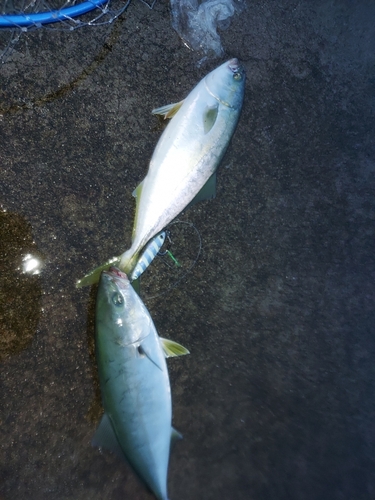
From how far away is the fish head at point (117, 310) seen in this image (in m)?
1.95

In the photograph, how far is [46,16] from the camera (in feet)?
7.02

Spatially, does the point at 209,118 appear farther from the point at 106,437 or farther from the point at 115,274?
the point at 106,437

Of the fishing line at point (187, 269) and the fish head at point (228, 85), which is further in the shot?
the fishing line at point (187, 269)

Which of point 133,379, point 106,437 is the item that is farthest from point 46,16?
point 106,437

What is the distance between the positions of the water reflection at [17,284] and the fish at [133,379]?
1.86ft

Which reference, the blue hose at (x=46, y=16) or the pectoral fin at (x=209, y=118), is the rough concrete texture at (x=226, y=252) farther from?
the pectoral fin at (x=209, y=118)

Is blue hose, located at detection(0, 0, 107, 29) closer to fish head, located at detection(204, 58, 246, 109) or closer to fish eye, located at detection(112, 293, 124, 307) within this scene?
fish head, located at detection(204, 58, 246, 109)

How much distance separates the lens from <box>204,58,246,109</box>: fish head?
6.53 ft

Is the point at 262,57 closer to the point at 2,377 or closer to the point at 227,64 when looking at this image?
the point at 227,64

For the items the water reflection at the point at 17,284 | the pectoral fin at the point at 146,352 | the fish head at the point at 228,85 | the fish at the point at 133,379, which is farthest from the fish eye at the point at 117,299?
the fish head at the point at 228,85

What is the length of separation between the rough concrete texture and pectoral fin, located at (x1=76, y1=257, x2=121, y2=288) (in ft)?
0.64

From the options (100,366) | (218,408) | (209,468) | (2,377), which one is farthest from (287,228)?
(2,377)

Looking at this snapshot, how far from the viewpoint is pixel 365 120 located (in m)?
2.55

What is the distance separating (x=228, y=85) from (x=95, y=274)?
125cm
